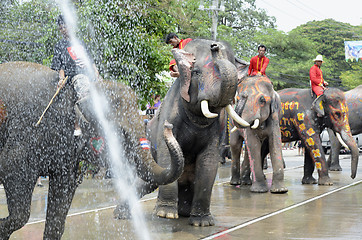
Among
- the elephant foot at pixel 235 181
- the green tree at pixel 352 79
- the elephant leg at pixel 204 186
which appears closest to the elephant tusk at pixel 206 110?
the elephant leg at pixel 204 186

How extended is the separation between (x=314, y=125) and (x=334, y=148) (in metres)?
4.08

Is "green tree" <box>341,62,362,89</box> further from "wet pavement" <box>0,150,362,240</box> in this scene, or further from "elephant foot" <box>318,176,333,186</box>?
"wet pavement" <box>0,150,362,240</box>

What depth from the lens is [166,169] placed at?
4180 mm

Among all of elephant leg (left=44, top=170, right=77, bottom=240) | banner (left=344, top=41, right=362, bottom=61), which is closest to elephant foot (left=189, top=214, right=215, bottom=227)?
elephant leg (left=44, top=170, right=77, bottom=240)

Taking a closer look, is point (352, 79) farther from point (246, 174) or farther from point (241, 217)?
point (241, 217)

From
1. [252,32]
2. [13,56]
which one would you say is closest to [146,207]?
[13,56]

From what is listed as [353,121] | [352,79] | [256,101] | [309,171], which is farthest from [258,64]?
[352,79]

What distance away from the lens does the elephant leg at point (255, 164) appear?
1003cm

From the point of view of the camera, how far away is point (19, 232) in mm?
6281

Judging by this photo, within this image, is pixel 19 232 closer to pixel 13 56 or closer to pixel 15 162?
pixel 15 162

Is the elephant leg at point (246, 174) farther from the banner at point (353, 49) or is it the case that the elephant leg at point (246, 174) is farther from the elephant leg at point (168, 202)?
the banner at point (353, 49)

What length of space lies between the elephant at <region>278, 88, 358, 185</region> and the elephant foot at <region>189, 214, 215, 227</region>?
17.2 feet

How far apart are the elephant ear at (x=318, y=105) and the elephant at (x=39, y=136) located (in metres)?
7.19

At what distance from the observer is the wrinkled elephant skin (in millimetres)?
6379
